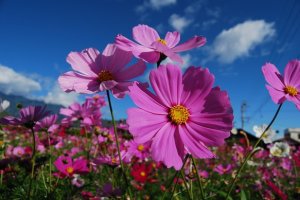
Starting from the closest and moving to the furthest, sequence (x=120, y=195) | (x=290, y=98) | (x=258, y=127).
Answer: (x=290, y=98), (x=120, y=195), (x=258, y=127)

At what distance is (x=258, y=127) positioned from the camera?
326 cm

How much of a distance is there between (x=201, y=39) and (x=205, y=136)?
25 cm

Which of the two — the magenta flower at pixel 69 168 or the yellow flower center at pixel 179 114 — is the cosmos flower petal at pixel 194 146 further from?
the magenta flower at pixel 69 168

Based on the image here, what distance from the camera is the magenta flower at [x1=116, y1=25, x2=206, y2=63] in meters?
0.88

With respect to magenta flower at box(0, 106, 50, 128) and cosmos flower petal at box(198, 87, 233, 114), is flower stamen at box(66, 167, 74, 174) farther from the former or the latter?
cosmos flower petal at box(198, 87, 233, 114)

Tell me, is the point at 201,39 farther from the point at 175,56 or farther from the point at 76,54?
the point at 76,54

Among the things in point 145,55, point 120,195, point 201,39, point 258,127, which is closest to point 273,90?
point 201,39

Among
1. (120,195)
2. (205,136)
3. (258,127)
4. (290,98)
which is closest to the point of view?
(205,136)

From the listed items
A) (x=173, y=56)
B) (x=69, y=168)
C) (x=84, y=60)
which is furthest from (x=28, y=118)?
(x=173, y=56)

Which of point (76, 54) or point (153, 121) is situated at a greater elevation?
point (76, 54)

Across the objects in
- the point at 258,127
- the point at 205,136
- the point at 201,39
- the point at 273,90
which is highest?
the point at 258,127

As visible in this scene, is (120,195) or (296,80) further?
(120,195)

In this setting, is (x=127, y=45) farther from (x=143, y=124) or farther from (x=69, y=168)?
(x=69, y=168)

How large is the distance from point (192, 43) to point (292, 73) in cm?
36
